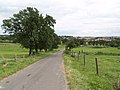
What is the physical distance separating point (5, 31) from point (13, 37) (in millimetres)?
2357

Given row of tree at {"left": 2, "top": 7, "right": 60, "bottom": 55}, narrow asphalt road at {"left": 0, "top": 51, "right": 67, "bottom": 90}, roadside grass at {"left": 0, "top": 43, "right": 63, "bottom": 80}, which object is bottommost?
roadside grass at {"left": 0, "top": 43, "right": 63, "bottom": 80}

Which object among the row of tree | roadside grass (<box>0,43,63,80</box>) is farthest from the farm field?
the row of tree

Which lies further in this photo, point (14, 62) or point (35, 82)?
point (14, 62)

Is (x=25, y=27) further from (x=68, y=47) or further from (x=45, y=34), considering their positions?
(x=68, y=47)

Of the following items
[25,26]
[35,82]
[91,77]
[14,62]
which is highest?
[25,26]

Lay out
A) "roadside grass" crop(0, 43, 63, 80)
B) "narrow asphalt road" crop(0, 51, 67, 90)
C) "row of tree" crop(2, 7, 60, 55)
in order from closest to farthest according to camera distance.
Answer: "narrow asphalt road" crop(0, 51, 67, 90)
"roadside grass" crop(0, 43, 63, 80)
"row of tree" crop(2, 7, 60, 55)

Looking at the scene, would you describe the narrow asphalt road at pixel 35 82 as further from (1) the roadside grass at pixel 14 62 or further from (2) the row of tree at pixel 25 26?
(2) the row of tree at pixel 25 26

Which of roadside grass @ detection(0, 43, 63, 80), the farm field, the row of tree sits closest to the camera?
the farm field

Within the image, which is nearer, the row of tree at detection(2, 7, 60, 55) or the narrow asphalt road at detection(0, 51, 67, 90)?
the narrow asphalt road at detection(0, 51, 67, 90)

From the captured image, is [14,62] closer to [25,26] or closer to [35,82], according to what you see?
[35,82]

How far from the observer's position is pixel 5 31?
6519cm

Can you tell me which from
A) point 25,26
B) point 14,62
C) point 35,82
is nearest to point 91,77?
point 35,82

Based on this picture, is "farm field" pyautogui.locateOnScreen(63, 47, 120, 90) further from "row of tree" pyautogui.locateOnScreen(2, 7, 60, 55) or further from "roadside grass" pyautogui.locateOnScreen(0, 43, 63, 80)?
"row of tree" pyautogui.locateOnScreen(2, 7, 60, 55)

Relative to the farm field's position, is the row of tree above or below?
above
